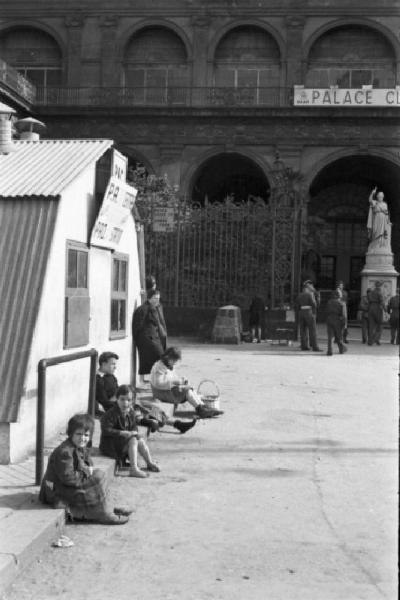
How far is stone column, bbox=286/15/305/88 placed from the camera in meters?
32.1

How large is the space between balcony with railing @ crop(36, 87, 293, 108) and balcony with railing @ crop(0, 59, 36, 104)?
66 cm

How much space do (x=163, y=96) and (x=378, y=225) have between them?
12.4m

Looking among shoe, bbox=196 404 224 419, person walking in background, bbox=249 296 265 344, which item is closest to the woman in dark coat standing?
shoe, bbox=196 404 224 419

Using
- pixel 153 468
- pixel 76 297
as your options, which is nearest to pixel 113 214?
pixel 76 297

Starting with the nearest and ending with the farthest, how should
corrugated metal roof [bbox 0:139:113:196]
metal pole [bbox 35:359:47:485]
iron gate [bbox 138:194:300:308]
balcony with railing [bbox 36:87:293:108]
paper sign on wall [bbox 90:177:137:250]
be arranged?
1. metal pole [bbox 35:359:47:485]
2. corrugated metal roof [bbox 0:139:113:196]
3. paper sign on wall [bbox 90:177:137:250]
4. iron gate [bbox 138:194:300:308]
5. balcony with railing [bbox 36:87:293:108]

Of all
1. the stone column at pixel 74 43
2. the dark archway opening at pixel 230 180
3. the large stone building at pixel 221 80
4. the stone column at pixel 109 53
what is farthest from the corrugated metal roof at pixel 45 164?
the stone column at pixel 74 43

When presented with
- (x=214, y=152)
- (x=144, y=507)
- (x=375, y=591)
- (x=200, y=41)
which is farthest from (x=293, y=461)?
(x=200, y=41)

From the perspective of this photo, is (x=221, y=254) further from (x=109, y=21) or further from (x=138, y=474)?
(x=109, y=21)

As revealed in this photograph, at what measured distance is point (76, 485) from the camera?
16.2ft

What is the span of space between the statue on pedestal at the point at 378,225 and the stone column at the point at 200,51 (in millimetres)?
11131

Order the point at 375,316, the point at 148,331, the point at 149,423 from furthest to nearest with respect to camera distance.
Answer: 1. the point at 375,316
2. the point at 148,331
3. the point at 149,423

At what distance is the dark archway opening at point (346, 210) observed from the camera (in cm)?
3422

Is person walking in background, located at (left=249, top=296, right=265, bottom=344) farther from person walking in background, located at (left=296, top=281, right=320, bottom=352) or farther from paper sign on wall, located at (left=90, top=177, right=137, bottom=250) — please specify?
paper sign on wall, located at (left=90, top=177, right=137, bottom=250)

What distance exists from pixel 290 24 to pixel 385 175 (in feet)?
26.2
